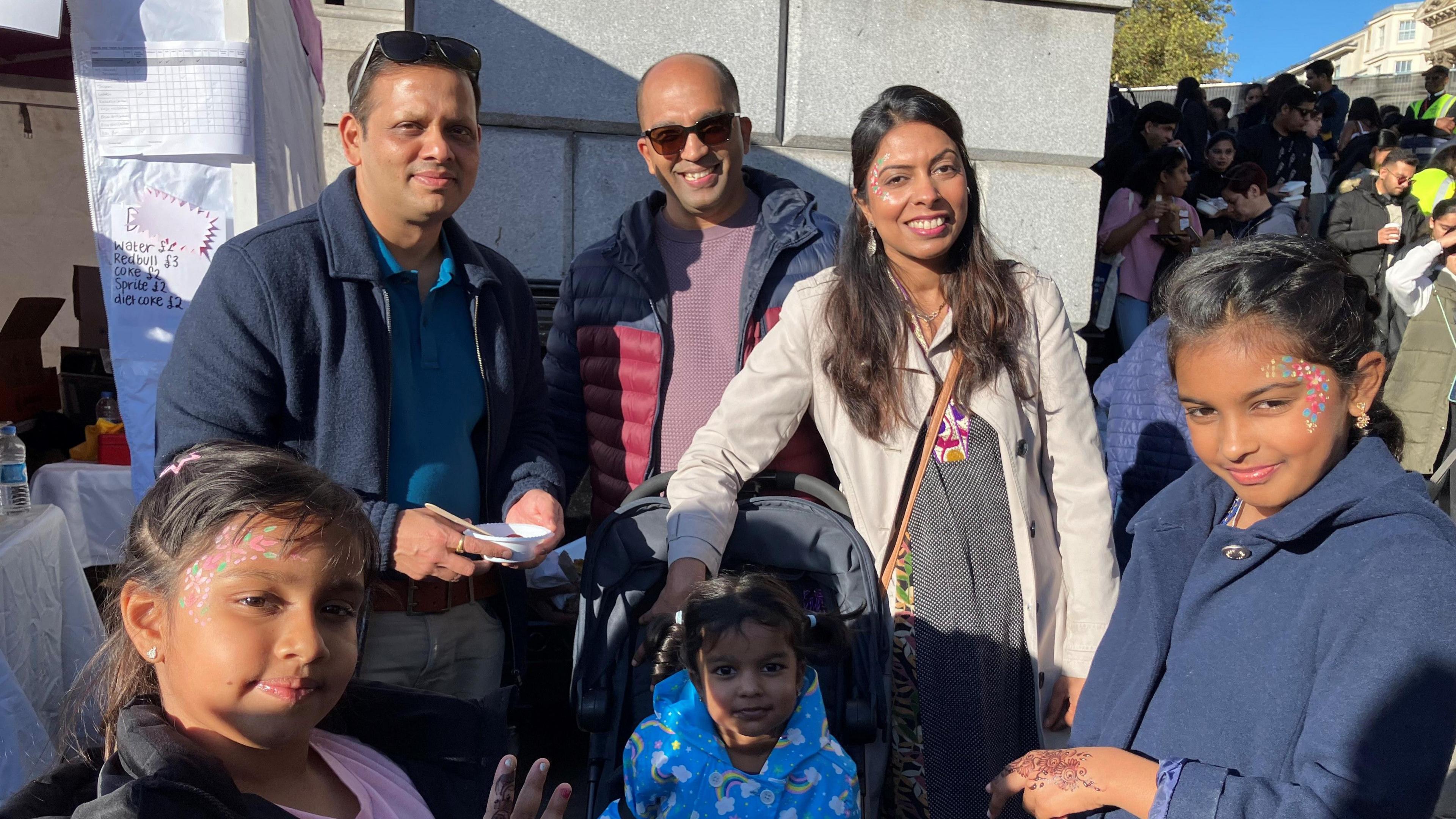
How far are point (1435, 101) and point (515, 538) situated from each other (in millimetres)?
15926

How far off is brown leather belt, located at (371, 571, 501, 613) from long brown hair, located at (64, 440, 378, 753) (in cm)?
A: 61

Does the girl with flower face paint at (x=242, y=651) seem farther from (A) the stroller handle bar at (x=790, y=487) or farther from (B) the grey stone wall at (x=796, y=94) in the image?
(B) the grey stone wall at (x=796, y=94)

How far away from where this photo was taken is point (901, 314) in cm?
240

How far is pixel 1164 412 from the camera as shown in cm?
370

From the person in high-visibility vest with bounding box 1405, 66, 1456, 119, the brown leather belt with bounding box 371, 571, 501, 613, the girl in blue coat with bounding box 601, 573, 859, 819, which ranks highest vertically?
the person in high-visibility vest with bounding box 1405, 66, 1456, 119

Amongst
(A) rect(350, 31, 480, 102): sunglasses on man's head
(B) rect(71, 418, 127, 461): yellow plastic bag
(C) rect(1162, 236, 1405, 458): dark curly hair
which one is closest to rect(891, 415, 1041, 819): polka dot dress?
(C) rect(1162, 236, 1405, 458): dark curly hair

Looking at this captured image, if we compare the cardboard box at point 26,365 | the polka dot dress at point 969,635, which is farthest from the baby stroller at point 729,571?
the cardboard box at point 26,365

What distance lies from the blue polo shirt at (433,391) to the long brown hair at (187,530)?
0.58 m

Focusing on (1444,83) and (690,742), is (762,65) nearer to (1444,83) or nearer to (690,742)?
(690,742)

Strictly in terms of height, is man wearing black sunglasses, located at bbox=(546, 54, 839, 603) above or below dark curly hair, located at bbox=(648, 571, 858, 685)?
above

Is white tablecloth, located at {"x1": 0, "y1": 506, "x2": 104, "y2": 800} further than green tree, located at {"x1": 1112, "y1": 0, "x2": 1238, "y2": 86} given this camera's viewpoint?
No

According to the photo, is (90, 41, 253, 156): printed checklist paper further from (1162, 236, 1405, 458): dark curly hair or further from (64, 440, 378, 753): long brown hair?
(1162, 236, 1405, 458): dark curly hair

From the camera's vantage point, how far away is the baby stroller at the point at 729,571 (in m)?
2.28

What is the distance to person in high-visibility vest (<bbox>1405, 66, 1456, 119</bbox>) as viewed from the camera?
13.3 m
